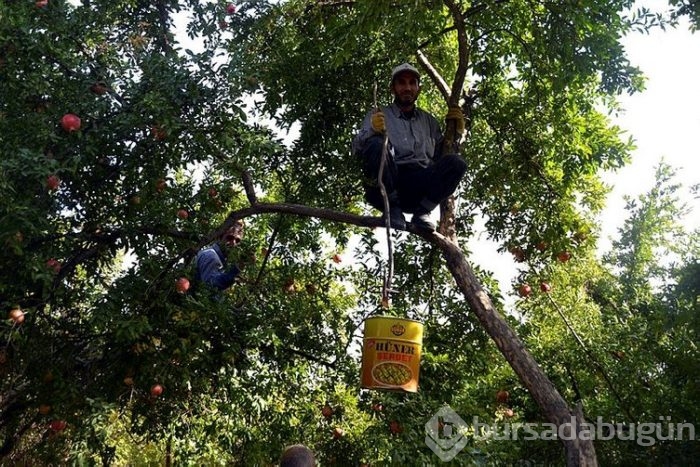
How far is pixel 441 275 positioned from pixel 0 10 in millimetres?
3315

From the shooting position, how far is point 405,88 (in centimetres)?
367

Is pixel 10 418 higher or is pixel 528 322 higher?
pixel 528 322

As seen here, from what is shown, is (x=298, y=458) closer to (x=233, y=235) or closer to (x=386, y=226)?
(x=386, y=226)

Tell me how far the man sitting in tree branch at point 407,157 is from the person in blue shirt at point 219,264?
99 centimetres

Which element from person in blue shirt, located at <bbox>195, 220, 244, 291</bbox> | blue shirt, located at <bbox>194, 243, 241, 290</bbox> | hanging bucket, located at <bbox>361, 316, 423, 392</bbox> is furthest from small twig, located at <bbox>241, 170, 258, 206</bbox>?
hanging bucket, located at <bbox>361, 316, 423, 392</bbox>

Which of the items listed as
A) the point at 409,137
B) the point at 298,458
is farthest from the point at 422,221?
the point at 298,458

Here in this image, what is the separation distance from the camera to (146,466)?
7.85m

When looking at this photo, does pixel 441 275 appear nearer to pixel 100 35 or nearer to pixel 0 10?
pixel 100 35

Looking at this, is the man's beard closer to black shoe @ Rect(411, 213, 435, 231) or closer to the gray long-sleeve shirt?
the gray long-sleeve shirt

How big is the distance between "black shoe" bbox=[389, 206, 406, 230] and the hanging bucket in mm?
671

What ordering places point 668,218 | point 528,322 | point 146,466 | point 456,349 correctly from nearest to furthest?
1. point 456,349
2. point 528,322
3. point 146,466
4. point 668,218

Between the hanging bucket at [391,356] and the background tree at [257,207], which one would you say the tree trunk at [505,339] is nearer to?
the background tree at [257,207]

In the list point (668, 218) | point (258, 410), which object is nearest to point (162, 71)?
point (258, 410)

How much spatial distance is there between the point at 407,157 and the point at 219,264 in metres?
1.50
